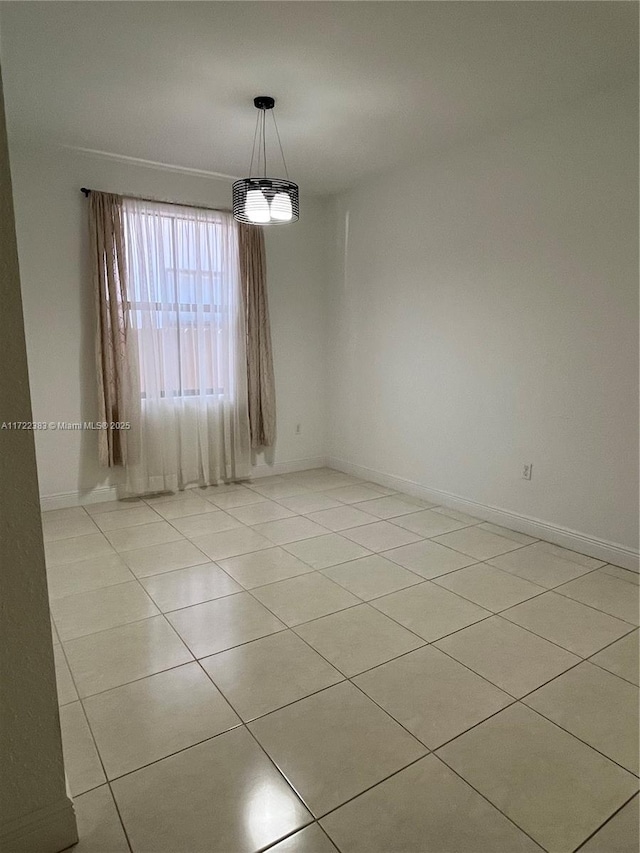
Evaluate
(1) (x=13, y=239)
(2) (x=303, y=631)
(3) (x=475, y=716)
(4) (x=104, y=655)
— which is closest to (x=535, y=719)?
(3) (x=475, y=716)

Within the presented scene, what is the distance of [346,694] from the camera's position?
1.97 m

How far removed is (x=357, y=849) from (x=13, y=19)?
3.25m

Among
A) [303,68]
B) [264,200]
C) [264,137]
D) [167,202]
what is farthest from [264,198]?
[167,202]

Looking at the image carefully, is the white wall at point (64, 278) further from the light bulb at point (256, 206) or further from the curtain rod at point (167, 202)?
the light bulb at point (256, 206)

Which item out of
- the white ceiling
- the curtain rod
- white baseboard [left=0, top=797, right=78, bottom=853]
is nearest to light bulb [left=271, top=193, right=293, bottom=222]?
the white ceiling

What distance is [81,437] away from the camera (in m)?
4.18

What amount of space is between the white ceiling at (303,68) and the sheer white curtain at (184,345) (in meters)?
0.73

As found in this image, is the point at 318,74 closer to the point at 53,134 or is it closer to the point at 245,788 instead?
the point at 53,134

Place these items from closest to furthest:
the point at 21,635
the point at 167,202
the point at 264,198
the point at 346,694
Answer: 1. the point at 21,635
2. the point at 346,694
3. the point at 264,198
4. the point at 167,202

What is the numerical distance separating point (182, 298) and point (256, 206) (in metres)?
1.49

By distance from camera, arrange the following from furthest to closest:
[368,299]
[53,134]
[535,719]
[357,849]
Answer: [368,299]
[53,134]
[535,719]
[357,849]

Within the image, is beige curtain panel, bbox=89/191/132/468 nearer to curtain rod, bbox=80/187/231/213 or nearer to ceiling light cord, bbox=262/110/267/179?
curtain rod, bbox=80/187/231/213

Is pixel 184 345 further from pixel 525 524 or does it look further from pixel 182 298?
pixel 525 524

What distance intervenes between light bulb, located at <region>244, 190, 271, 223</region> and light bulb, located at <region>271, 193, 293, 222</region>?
4 centimetres
